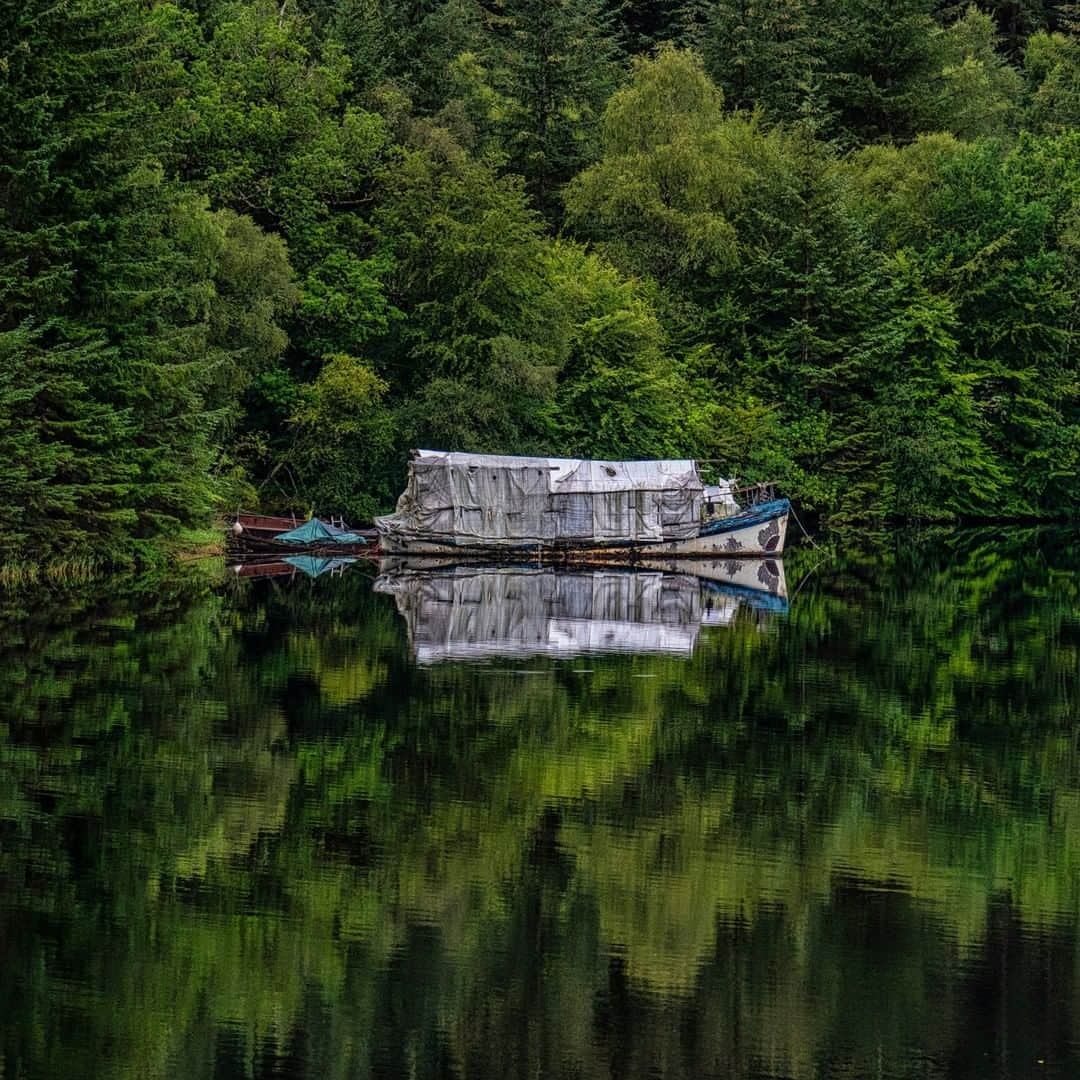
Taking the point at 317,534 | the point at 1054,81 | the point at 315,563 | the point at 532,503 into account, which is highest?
the point at 1054,81

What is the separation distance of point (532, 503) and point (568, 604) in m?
15.0

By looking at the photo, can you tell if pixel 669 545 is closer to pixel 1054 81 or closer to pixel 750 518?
pixel 750 518

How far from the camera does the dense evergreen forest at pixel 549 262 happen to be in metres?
41.2

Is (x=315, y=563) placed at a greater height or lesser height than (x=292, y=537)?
lesser

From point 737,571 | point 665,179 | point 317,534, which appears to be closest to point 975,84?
point 665,179

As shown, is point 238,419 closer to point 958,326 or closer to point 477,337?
point 477,337

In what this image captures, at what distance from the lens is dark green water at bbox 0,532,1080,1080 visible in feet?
36.8

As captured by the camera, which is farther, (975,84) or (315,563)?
(975,84)

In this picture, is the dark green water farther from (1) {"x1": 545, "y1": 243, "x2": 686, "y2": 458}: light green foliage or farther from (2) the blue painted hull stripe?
(1) {"x1": 545, "y1": 243, "x2": 686, "y2": 458}: light green foliage

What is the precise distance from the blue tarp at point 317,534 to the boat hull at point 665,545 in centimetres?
106

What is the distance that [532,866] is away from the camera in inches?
592

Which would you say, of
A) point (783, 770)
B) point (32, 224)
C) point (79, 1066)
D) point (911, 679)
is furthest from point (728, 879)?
point (32, 224)

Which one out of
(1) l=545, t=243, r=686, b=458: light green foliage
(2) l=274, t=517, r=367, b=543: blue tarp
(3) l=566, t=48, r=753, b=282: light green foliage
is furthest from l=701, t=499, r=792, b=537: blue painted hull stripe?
(3) l=566, t=48, r=753, b=282: light green foliage

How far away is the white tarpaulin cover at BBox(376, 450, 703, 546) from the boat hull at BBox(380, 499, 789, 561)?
175mm
